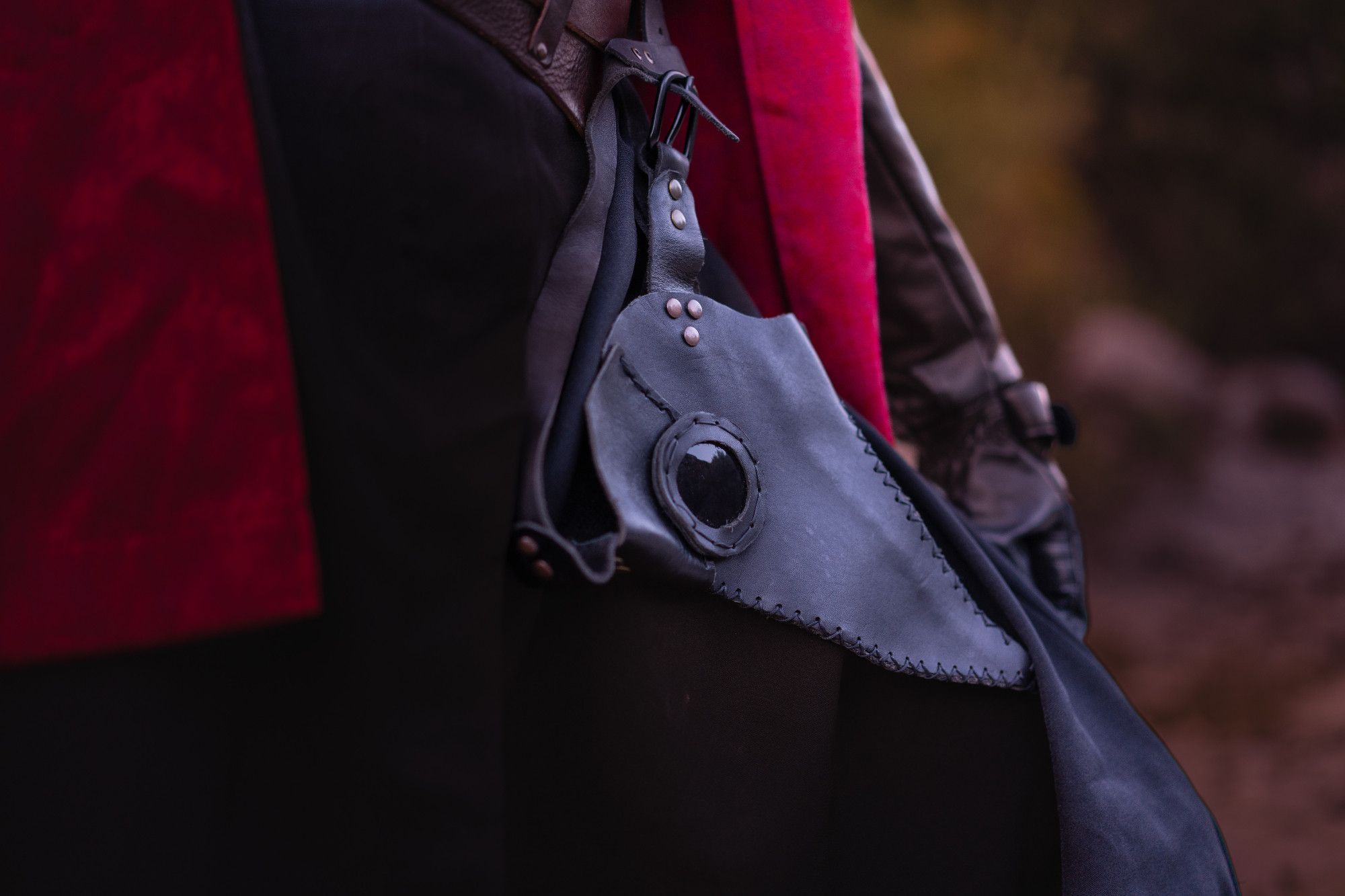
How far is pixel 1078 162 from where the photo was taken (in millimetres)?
3221

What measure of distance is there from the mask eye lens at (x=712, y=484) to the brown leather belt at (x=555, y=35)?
17cm

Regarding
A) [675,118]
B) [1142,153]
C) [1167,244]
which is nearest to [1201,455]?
[1167,244]

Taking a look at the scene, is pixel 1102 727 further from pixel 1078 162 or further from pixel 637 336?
pixel 1078 162

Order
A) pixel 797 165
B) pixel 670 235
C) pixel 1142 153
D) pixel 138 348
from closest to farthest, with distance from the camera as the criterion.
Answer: pixel 138 348 → pixel 670 235 → pixel 797 165 → pixel 1142 153

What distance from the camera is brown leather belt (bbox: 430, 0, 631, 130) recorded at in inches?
18.2

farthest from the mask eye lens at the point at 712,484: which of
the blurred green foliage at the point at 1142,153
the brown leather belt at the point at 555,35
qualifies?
the blurred green foliage at the point at 1142,153

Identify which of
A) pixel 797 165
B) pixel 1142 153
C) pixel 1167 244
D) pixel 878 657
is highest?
pixel 1142 153

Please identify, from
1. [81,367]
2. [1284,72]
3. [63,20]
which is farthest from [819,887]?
[1284,72]

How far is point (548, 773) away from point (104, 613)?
221mm

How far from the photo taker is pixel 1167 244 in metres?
3.30

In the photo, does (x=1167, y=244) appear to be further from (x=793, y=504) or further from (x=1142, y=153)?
(x=793, y=504)

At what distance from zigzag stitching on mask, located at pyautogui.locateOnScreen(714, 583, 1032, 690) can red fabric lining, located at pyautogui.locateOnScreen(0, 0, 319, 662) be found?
214 mm

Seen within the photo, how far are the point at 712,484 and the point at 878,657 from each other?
0.45 feet

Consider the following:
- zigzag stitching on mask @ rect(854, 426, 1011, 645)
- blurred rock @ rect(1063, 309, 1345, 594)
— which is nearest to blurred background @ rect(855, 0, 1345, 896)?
blurred rock @ rect(1063, 309, 1345, 594)
